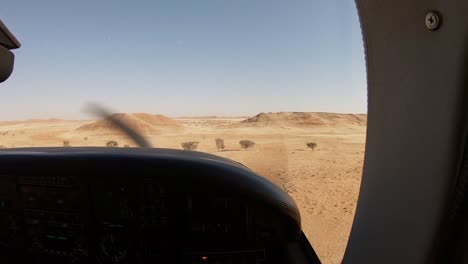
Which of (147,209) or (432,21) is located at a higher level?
(432,21)

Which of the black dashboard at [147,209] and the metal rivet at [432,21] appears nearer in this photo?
the metal rivet at [432,21]

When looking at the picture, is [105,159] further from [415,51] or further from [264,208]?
[415,51]

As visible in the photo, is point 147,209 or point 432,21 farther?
point 147,209

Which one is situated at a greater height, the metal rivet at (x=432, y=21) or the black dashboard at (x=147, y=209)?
the metal rivet at (x=432, y=21)
